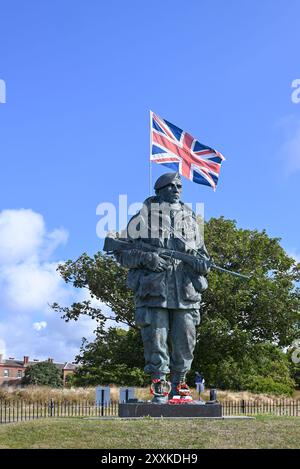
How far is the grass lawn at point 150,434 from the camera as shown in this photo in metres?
8.96

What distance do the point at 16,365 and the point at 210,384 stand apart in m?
69.7

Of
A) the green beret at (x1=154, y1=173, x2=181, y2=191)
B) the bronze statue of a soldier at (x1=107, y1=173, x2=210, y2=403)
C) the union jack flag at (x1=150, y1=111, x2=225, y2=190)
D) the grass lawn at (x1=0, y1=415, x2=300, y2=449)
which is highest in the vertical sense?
the union jack flag at (x1=150, y1=111, x2=225, y2=190)

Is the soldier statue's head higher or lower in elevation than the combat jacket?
higher

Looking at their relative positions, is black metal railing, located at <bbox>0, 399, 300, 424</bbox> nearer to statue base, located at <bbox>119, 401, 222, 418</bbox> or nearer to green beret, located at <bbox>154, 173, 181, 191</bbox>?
statue base, located at <bbox>119, 401, 222, 418</bbox>

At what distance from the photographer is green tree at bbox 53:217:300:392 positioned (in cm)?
3180

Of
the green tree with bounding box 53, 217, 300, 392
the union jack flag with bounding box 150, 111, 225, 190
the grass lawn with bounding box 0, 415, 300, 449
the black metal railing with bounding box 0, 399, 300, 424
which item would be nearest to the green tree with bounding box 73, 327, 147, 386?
the green tree with bounding box 53, 217, 300, 392

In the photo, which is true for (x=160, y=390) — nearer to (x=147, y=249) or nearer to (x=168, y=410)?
(x=168, y=410)

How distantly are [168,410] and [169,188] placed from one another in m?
4.09

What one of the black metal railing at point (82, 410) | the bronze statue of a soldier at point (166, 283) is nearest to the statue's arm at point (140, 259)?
the bronze statue of a soldier at point (166, 283)

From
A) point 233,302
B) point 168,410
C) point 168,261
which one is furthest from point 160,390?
point 233,302

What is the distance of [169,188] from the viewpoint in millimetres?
12469

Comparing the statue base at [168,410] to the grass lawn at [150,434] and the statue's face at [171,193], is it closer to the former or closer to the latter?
the grass lawn at [150,434]

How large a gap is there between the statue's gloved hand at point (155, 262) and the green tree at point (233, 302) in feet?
62.7

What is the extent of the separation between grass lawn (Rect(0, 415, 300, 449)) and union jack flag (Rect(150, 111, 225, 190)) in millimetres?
6031
